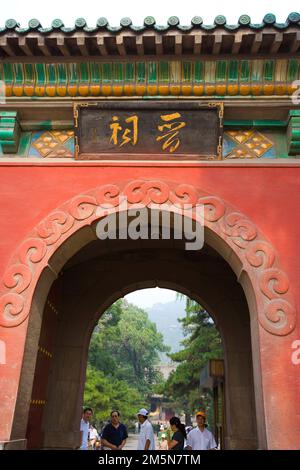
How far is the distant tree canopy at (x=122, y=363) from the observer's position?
1922 centimetres

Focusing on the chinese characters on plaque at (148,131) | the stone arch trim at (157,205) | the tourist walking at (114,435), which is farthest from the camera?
the tourist walking at (114,435)

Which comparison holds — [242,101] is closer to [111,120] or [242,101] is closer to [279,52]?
[279,52]

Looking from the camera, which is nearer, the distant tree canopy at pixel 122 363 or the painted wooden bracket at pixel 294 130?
the painted wooden bracket at pixel 294 130

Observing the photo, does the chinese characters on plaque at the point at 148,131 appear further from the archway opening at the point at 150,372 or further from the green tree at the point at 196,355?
the green tree at the point at 196,355

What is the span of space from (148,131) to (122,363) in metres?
34.4

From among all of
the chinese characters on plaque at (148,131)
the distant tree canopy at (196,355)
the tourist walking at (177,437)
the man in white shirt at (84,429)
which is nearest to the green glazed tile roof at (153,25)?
the chinese characters on plaque at (148,131)

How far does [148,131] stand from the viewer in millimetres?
4730

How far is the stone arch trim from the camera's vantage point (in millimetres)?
4098

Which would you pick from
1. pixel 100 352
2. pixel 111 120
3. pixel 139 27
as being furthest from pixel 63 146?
pixel 100 352

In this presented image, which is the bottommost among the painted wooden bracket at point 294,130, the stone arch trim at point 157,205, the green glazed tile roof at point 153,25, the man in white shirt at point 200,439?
the man in white shirt at point 200,439

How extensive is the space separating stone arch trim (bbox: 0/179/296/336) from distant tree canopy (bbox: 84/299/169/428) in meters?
15.4

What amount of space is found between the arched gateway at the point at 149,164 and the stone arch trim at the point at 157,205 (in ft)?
0.03

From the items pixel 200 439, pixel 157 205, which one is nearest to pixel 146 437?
pixel 200 439

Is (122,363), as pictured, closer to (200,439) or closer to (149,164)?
(200,439)
